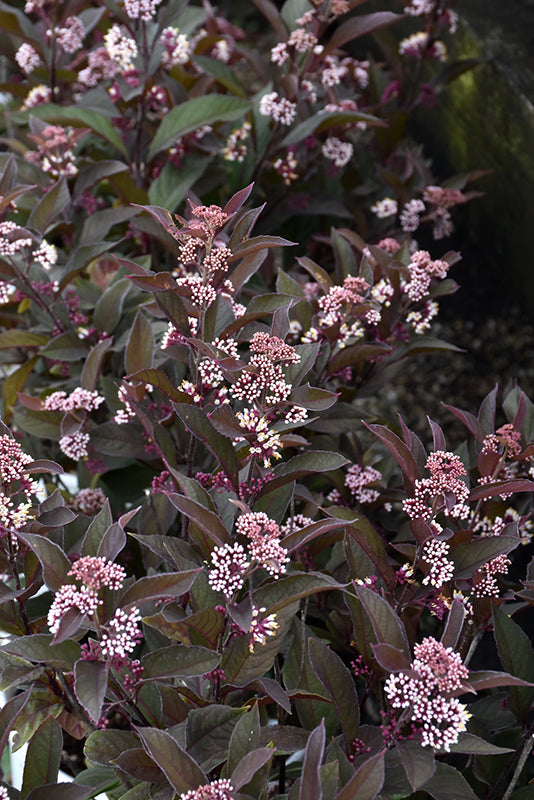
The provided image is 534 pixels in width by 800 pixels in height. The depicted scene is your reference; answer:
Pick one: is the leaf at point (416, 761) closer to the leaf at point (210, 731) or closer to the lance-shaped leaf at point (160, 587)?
the leaf at point (210, 731)

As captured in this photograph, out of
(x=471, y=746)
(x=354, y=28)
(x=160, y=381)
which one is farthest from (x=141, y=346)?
(x=354, y=28)

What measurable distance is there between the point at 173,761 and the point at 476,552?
19.2 inches

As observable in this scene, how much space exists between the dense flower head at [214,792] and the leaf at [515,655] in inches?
20.1

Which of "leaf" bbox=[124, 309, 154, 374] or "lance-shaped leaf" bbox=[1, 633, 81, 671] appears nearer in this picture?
"lance-shaped leaf" bbox=[1, 633, 81, 671]

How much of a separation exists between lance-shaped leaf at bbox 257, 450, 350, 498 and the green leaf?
3.24 feet

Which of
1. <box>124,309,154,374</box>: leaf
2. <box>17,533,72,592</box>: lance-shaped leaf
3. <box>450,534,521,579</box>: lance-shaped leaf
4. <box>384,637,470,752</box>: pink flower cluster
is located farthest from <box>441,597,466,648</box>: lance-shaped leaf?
<box>124,309,154,374</box>: leaf

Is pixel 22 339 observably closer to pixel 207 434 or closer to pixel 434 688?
pixel 207 434

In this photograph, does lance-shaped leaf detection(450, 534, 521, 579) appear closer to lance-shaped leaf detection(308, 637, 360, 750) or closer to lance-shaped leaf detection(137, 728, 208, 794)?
lance-shaped leaf detection(308, 637, 360, 750)

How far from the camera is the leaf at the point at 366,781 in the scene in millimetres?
843

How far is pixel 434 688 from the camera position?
0.91 metres

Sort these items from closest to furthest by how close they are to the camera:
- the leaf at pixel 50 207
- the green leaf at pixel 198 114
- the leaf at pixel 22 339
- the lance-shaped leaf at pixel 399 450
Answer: the lance-shaped leaf at pixel 399 450 → the leaf at pixel 50 207 → the leaf at pixel 22 339 → the green leaf at pixel 198 114

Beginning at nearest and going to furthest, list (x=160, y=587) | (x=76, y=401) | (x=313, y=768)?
(x=313, y=768)
(x=160, y=587)
(x=76, y=401)

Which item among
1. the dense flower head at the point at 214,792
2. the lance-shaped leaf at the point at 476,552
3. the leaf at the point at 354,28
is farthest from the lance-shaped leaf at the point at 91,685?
the leaf at the point at 354,28

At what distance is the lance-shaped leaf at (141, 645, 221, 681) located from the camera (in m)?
0.97
